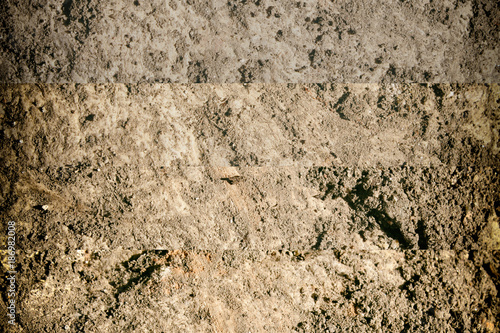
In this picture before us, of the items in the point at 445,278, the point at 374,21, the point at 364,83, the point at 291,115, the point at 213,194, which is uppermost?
the point at 374,21

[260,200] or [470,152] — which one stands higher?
[470,152]

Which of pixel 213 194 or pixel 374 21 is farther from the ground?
pixel 374 21

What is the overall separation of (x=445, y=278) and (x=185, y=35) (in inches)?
96.4

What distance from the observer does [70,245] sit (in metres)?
2.05

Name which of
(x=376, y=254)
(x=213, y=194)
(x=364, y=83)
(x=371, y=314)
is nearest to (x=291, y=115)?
(x=364, y=83)

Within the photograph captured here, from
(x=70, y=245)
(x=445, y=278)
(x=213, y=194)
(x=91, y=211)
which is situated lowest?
(x=70, y=245)

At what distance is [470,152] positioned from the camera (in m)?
2.07

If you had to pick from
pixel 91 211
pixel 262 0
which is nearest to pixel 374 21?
pixel 262 0

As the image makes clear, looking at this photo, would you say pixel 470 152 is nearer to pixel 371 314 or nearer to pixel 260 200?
pixel 371 314

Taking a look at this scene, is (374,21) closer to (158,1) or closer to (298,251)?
(158,1)

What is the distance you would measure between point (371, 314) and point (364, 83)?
1.58m

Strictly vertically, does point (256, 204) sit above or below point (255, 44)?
below

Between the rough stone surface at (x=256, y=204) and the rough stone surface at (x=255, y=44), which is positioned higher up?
the rough stone surface at (x=255, y=44)

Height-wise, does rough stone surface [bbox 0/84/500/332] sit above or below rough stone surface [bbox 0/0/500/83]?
below
